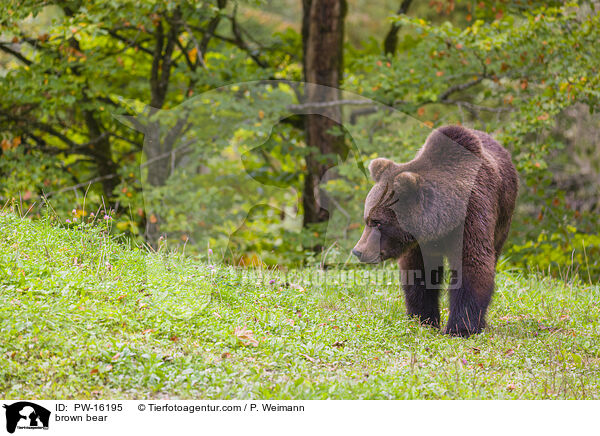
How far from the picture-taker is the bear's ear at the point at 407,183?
5180 millimetres

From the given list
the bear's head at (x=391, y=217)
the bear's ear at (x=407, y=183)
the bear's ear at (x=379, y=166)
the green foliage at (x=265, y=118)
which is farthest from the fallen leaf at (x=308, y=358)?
the green foliage at (x=265, y=118)

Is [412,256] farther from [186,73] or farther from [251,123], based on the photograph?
[186,73]

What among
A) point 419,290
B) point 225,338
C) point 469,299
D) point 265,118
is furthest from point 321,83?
point 225,338

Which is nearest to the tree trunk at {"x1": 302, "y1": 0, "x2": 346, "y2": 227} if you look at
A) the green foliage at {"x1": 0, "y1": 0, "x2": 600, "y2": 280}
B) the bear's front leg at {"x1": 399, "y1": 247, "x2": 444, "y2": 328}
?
the green foliage at {"x1": 0, "y1": 0, "x2": 600, "y2": 280}

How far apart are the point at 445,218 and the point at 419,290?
83 centimetres

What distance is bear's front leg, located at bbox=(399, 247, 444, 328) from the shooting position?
570 centimetres

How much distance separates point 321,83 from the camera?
11.9 m

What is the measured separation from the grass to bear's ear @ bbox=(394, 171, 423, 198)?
4.21ft

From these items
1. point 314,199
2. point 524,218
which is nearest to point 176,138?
point 314,199

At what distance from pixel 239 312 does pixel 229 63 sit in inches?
287

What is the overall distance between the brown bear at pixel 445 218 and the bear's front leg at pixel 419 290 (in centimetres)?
1

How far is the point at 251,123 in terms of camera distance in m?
10.1

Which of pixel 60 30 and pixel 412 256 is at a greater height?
pixel 60 30
